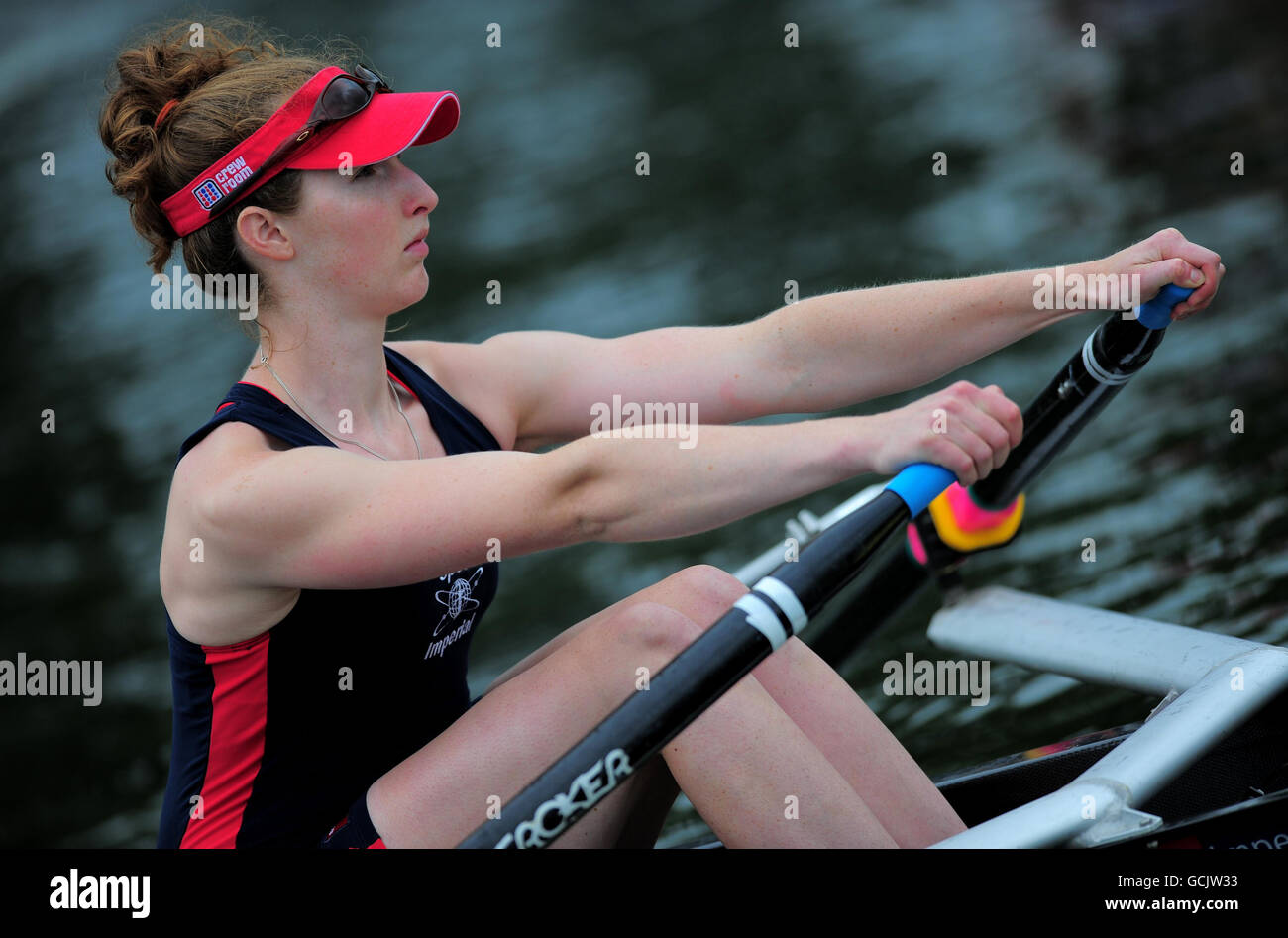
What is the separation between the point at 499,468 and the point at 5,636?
271cm

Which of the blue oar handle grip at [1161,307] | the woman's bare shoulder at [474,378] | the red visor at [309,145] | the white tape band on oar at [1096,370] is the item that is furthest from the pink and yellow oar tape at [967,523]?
the red visor at [309,145]

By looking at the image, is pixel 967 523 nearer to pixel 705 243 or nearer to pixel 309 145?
pixel 309 145

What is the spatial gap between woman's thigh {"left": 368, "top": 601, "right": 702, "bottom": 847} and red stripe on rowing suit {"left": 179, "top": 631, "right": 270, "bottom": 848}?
14 cm

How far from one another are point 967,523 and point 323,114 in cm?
108

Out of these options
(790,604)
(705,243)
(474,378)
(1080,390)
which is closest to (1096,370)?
(1080,390)

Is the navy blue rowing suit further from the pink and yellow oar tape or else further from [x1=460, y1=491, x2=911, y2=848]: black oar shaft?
the pink and yellow oar tape

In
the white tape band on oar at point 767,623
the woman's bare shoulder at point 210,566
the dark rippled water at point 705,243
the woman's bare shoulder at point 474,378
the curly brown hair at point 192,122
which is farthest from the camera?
the dark rippled water at point 705,243

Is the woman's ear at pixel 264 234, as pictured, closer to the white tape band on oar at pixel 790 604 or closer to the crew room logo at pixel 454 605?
the crew room logo at pixel 454 605

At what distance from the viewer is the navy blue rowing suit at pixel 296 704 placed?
133cm

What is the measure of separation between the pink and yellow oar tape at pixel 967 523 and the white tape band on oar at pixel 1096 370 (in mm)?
441

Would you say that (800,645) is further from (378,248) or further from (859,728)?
(378,248)

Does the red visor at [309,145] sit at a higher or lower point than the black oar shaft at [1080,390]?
higher

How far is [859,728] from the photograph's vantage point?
4.60ft

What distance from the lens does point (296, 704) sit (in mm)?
1351
